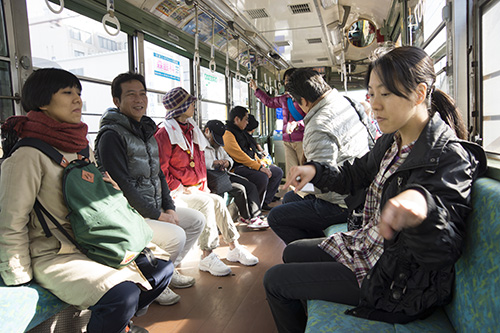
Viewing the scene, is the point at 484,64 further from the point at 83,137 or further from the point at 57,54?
the point at 57,54

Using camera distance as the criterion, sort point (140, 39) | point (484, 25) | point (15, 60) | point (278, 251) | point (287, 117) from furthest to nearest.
Result: point (287, 117) → point (140, 39) → point (278, 251) → point (15, 60) → point (484, 25)

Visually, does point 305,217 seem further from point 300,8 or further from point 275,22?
point 275,22

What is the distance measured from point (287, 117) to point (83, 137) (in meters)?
4.27

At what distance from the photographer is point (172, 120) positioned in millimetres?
3396

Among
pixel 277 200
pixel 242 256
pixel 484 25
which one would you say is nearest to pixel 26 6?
pixel 242 256

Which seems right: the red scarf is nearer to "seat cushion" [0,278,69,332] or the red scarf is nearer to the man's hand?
"seat cushion" [0,278,69,332]

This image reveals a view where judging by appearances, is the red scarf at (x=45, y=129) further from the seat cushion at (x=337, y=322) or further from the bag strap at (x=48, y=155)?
the seat cushion at (x=337, y=322)

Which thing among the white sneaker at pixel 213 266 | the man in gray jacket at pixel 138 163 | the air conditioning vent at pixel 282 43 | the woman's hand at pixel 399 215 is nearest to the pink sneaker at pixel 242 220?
the white sneaker at pixel 213 266

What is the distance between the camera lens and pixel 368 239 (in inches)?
60.6

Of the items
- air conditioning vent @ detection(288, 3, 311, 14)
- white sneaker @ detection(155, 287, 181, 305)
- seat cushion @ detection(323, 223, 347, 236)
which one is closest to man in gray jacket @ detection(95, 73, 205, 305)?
white sneaker @ detection(155, 287, 181, 305)

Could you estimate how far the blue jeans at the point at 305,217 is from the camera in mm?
2480

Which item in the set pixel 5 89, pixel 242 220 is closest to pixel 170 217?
pixel 5 89

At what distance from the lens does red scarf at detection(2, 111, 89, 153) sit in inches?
70.7

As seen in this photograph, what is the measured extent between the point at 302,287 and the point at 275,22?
14.6 feet
